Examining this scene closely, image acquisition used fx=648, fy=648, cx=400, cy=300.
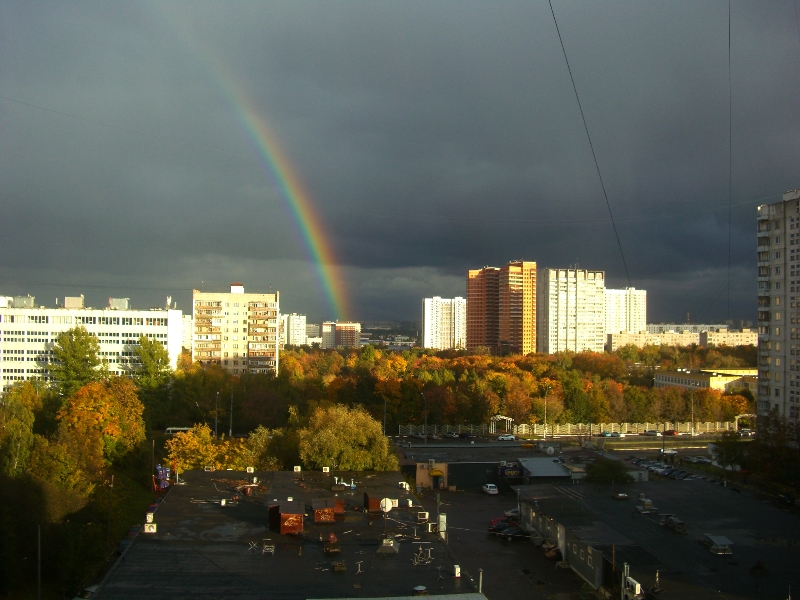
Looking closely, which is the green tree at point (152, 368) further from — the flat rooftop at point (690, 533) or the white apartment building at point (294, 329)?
the white apartment building at point (294, 329)

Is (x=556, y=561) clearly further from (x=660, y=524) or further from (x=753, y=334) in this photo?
(x=753, y=334)

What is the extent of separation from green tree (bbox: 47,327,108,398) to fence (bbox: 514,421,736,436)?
618 inches

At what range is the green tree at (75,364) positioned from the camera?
22517 mm

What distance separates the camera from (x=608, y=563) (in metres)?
8.54

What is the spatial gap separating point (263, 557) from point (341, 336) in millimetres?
91260

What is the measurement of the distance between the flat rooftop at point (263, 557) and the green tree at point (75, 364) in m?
15.4

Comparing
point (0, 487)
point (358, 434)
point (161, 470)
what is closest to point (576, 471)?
point (358, 434)

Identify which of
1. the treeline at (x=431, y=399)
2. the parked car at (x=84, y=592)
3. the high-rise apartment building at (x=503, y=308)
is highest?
the high-rise apartment building at (x=503, y=308)

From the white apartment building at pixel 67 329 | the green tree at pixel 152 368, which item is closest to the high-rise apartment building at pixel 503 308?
the white apartment building at pixel 67 329

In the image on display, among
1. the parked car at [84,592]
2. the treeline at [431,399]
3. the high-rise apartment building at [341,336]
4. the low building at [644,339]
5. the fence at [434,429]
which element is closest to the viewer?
the parked car at [84,592]

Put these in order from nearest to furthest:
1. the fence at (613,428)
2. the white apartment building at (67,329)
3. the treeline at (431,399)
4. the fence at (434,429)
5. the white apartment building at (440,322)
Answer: the treeline at (431,399) → the fence at (434,429) → the fence at (613,428) → the white apartment building at (67,329) → the white apartment building at (440,322)

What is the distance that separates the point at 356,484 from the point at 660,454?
12457 millimetres

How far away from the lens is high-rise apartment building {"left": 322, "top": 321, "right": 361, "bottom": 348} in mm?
95938

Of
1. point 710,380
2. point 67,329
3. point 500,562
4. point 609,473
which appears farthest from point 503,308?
point 500,562
